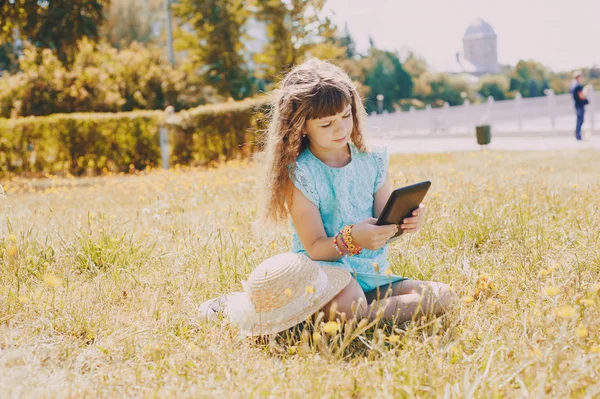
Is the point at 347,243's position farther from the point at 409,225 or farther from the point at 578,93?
the point at 578,93

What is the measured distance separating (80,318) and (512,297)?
6.38 ft

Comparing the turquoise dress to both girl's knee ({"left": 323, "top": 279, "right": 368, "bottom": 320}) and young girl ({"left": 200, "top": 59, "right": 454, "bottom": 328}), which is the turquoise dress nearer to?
young girl ({"left": 200, "top": 59, "right": 454, "bottom": 328})

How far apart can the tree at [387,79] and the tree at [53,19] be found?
47916mm

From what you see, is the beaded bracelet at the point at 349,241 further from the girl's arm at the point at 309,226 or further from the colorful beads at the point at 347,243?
the girl's arm at the point at 309,226

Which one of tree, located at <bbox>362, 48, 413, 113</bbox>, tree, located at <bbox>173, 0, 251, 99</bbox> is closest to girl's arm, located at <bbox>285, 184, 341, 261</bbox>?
tree, located at <bbox>173, 0, 251, 99</bbox>

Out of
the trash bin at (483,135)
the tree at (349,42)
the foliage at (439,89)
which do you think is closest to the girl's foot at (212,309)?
the trash bin at (483,135)

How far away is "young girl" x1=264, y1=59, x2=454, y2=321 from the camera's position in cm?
282

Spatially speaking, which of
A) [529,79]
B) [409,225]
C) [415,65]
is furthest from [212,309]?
[529,79]

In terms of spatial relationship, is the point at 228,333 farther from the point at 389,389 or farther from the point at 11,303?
the point at 11,303

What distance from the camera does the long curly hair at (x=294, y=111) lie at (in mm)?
2922

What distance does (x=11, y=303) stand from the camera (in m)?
2.90

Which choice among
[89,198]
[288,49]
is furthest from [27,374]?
[288,49]

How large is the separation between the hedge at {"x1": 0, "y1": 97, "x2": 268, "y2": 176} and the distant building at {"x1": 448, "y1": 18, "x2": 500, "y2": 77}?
92.2 meters

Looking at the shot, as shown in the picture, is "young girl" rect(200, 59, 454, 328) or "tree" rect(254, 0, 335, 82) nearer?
"young girl" rect(200, 59, 454, 328)
